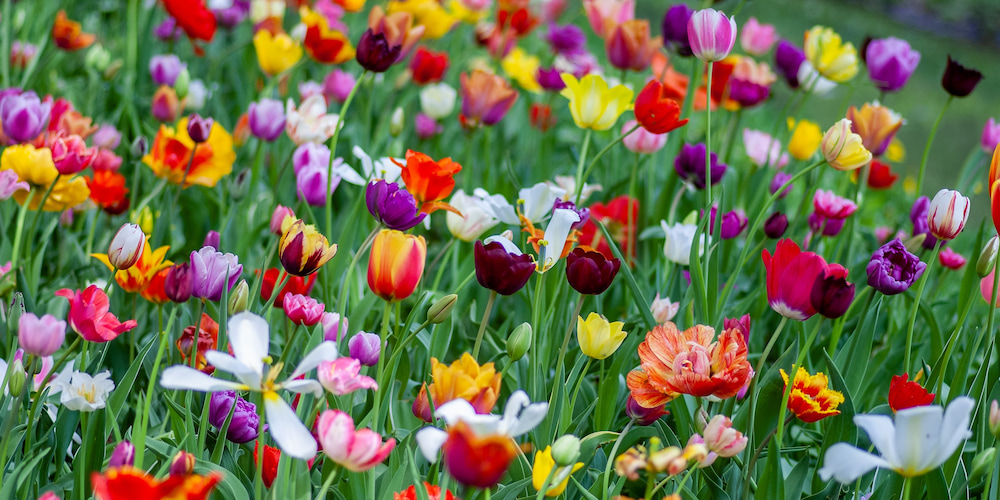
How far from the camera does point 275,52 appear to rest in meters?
1.62

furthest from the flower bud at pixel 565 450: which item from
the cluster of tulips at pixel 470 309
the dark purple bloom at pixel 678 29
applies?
the dark purple bloom at pixel 678 29

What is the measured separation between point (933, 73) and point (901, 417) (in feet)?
18.8

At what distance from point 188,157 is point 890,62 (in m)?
1.29

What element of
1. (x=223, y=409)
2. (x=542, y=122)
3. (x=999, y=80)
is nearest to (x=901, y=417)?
(x=223, y=409)

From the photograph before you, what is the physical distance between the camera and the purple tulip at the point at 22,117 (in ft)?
3.84

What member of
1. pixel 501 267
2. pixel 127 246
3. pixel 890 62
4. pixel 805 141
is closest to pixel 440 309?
pixel 501 267

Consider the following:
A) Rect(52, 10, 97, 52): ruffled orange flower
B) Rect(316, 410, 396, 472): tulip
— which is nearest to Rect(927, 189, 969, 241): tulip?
Rect(316, 410, 396, 472): tulip

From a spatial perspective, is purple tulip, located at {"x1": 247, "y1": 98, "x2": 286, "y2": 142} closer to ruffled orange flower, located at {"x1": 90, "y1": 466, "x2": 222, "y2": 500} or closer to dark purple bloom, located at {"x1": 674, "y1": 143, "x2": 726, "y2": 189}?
dark purple bloom, located at {"x1": 674, "y1": 143, "x2": 726, "y2": 189}

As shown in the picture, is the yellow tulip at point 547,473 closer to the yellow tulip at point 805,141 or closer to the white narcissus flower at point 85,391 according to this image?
the white narcissus flower at point 85,391

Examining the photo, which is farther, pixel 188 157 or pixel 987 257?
pixel 188 157

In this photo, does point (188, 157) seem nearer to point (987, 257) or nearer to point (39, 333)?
point (39, 333)

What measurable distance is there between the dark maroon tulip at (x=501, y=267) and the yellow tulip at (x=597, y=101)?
15.5 inches

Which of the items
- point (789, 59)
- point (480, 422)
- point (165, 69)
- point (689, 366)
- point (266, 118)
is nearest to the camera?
point (480, 422)

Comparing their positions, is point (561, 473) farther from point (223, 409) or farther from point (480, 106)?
point (480, 106)
